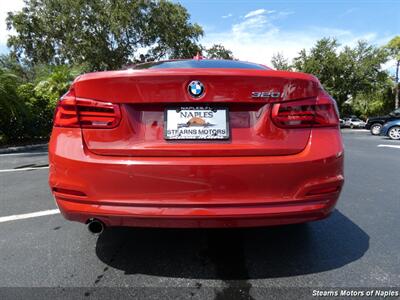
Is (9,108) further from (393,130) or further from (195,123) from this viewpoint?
(393,130)

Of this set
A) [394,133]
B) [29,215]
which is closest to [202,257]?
[29,215]

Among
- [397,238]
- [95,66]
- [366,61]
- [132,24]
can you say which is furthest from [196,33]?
[397,238]

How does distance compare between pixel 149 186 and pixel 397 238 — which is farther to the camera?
pixel 397 238

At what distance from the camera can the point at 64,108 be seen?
2.27m

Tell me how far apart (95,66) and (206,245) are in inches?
1118

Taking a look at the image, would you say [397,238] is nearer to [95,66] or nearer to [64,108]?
[64,108]

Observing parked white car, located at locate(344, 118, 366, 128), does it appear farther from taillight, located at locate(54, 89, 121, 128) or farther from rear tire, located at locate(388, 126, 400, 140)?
taillight, located at locate(54, 89, 121, 128)

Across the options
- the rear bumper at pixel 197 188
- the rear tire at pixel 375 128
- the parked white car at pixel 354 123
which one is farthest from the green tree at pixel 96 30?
the rear bumper at pixel 197 188

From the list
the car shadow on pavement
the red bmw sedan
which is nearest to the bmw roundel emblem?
the red bmw sedan

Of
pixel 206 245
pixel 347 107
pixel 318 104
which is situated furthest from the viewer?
pixel 347 107

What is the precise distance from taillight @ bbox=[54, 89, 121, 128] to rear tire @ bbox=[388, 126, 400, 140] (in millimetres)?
16651

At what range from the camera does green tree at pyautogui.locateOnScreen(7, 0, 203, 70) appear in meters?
26.7

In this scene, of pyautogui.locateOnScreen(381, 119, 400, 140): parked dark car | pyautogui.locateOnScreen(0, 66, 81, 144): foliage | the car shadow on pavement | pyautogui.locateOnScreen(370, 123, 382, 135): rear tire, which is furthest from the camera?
pyautogui.locateOnScreen(370, 123, 382, 135): rear tire

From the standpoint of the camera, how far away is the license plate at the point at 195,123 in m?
2.15
